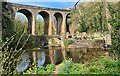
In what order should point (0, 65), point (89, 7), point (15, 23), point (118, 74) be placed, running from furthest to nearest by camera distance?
point (89, 7) → point (15, 23) → point (118, 74) → point (0, 65)

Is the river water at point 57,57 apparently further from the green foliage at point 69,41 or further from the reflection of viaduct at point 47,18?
the green foliage at point 69,41

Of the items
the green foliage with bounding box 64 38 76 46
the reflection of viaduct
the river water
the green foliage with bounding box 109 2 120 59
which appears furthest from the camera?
the green foliage with bounding box 64 38 76 46

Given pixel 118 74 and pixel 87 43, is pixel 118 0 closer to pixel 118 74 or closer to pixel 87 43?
pixel 118 74

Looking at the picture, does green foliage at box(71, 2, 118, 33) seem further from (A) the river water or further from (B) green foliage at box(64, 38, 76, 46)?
(A) the river water

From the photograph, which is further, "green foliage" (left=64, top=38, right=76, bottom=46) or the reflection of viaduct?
"green foliage" (left=64, top=38, right=76, bottom=46)

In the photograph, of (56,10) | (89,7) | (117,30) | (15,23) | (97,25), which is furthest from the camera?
(89,7)

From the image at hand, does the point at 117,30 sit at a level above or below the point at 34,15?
below

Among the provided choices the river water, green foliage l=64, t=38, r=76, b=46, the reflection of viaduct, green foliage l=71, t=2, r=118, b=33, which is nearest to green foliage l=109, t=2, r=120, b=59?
the river water

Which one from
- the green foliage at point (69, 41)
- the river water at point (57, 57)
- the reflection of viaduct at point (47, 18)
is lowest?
the river water at point (57, 57)

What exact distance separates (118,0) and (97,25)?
6.19m

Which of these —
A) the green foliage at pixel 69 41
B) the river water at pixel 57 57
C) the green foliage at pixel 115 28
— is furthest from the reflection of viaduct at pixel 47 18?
the green foliage at pixel 115 28

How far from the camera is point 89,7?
9930mm

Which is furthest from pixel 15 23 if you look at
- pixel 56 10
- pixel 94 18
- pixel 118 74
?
pixel 118 74

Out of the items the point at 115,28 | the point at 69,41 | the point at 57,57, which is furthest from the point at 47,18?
the point at 115,28
